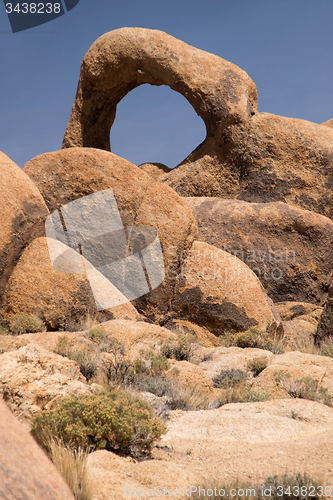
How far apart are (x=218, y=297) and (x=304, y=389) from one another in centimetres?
378

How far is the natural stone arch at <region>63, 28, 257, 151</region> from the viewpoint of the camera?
15.0 meters

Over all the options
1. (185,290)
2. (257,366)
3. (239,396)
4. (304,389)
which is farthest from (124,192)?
(304,389)

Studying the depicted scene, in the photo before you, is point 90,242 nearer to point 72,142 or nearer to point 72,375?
point 72,375

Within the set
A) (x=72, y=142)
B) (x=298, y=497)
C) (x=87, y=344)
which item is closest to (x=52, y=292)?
(x=87, y=344)

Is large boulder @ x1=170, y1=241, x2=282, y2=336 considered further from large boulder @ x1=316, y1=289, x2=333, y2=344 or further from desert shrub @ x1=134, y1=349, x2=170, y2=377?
desert shrub @ x1=134, y1=349, x2=170, y2=377

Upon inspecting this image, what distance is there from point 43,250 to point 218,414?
15.0 feet

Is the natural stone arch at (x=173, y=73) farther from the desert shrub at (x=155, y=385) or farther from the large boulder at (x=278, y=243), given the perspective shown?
the desert shrub at (x=155, y=385)

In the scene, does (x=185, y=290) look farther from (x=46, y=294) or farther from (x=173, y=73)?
(x=173, y=73)

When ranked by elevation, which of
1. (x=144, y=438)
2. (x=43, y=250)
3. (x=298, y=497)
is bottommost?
(x=298, y=497)

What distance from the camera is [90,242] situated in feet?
30.0

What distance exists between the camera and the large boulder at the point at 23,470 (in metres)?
1.80

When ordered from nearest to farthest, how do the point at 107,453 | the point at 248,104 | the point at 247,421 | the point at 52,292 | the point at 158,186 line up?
1. the point at 107,453
2. the point at 247,421
3. the point at 52,292
4. the point at 158,186
5. the point at 248,104

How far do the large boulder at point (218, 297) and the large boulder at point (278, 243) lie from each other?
2.49 metres

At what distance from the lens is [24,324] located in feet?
22.9
